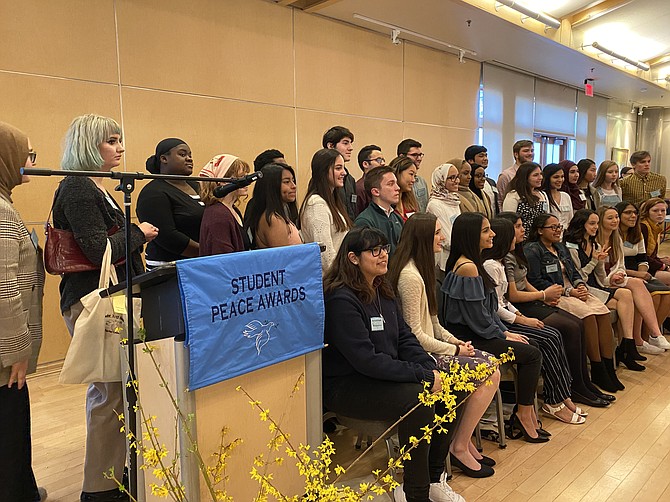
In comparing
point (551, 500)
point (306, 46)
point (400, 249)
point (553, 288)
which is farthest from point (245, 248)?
point (306, 46)

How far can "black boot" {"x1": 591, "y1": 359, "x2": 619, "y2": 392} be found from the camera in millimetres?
3527

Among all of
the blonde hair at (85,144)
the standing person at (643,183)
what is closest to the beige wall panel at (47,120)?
the blonde hair at (85,144)

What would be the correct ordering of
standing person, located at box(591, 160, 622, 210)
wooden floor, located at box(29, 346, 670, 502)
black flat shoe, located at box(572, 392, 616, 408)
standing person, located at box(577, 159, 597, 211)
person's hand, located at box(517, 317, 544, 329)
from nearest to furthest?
wooden floor, located at box(29, 346, 670, 502)
person's hand, located at box(517, 317, 544, 329)
black flat shoe, located at box(572, 392, 616, 408)
standing person, located at box(577, 159, 597, 211)
standing person, located at box(591, 160, 622, 210)

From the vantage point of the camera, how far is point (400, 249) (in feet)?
8.63

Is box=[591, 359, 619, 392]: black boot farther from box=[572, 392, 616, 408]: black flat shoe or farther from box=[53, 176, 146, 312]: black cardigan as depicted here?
box=[53, 176, 146, 312]: black cardigan

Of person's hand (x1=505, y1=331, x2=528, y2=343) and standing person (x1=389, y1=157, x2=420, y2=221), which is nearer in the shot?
person's hand (x1=505, y1=331, x2=528, y2=343)

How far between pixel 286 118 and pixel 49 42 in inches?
82.8

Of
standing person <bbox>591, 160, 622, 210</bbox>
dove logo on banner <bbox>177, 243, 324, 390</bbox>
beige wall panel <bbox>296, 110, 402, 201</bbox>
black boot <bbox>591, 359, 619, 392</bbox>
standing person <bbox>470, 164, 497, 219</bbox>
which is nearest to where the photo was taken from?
dove logo on banner <bbox>177, 243, 324, 390</bbox>

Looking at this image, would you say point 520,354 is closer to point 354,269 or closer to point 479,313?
point 479,313

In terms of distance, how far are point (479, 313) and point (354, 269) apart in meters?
0.92

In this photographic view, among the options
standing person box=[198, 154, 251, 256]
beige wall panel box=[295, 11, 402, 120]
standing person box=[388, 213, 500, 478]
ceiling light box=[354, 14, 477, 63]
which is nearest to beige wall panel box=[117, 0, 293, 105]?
beige wall panel box=[295, 11, 402, 120]

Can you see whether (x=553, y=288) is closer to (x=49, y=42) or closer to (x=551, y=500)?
(x=551, y=500)

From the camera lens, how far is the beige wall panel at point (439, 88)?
6406mm

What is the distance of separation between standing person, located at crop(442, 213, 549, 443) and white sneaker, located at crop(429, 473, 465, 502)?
78 cm
